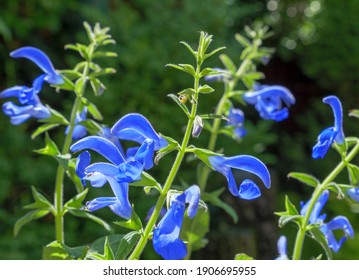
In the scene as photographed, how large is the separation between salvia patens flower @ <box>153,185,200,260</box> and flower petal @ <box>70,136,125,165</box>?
0.25 feet

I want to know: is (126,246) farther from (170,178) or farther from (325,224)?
(325,224)

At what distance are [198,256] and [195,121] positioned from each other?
1991 mm

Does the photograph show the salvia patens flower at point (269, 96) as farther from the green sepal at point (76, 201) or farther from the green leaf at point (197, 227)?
the green sepal at point (76, 201)

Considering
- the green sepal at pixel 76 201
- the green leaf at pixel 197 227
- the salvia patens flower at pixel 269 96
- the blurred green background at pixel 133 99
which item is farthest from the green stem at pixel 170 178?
the blurred green background at pixel 133 99

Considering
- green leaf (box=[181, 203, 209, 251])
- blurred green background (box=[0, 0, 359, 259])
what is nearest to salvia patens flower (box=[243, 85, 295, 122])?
green leaf (box=[181, 203, 209, 251])

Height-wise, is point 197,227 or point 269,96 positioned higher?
point 269,96

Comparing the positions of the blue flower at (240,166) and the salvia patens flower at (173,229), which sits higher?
the blue flower at (240,166)

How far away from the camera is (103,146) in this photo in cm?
62

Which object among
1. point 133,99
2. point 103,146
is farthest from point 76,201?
point 133,99

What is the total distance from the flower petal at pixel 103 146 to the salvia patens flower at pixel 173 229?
0.25ft

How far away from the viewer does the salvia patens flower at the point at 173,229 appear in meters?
0.54

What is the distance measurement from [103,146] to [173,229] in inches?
4.6

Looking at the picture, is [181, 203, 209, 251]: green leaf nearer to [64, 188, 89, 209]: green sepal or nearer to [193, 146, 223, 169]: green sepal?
[64, 188, 89, 209]: green sepal
